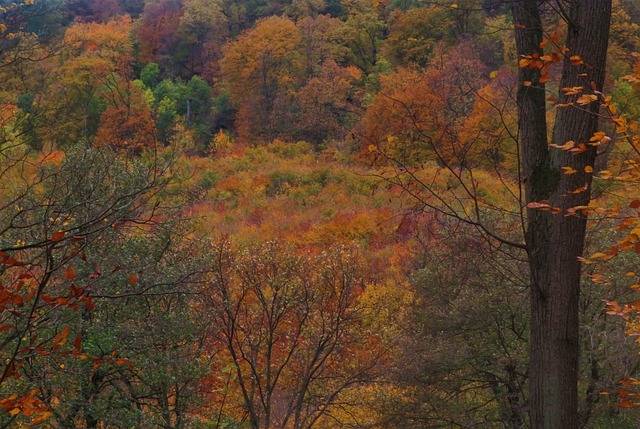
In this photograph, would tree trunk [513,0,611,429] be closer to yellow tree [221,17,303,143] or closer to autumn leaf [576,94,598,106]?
autumn leaf [576,94,598,106]

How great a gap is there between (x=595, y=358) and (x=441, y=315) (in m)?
2.79

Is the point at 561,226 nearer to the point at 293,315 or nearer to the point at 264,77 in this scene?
the point at 293,315

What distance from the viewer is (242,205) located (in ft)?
89.3

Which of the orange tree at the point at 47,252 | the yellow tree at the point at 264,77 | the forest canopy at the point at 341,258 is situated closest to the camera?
the orange tree at the point at 47,252

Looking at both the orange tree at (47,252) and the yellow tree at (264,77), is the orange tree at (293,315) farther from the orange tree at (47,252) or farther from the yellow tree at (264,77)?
the yellow tree at (264,77)

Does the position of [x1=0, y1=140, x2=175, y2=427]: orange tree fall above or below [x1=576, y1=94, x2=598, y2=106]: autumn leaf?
below

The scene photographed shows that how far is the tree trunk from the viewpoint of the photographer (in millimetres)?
2951

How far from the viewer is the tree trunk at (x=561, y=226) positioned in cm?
295

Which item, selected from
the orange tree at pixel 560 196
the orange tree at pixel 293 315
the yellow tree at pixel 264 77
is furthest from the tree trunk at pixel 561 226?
the yellow tree at pixel 264 77

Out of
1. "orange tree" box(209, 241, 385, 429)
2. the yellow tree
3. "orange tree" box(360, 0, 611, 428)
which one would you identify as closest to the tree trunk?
"orange tree" box(360, 0, 611, 428)

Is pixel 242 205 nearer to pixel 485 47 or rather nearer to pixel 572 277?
pixel 485 47

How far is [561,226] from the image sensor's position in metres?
3.02

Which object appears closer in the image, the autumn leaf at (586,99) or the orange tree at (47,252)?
the orange tree at (47,252)

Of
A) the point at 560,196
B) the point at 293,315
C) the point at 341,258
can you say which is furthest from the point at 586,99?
the point at 293,315
